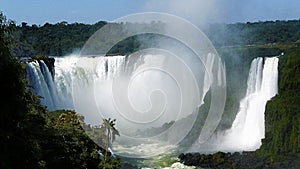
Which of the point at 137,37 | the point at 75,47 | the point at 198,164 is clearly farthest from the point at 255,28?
the point at 198,164

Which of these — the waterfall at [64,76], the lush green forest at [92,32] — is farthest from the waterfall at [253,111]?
the lush green forest at [92,32]

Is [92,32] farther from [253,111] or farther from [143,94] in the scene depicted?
[253,111]

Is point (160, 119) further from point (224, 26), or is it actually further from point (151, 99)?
point (224, 26)

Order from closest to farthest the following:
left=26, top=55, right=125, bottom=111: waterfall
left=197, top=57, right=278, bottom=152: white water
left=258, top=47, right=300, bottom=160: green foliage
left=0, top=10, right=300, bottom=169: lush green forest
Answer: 1. left=0, top=10, right=300, bottom=169: lush green forest
2. left=258, top=47, right=300, bottom=160: green foliage
3. left=26, top=55, right=125, bottom=111: waterfall
4. left=197, top=57, right=278, bottom=152: white water

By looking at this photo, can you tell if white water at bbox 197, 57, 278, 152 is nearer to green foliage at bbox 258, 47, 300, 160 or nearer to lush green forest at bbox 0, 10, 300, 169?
lush green forest at bbox 0, 10, 300, 169

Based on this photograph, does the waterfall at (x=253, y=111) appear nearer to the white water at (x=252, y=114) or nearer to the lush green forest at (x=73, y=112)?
the white water at (x=252, y=114)

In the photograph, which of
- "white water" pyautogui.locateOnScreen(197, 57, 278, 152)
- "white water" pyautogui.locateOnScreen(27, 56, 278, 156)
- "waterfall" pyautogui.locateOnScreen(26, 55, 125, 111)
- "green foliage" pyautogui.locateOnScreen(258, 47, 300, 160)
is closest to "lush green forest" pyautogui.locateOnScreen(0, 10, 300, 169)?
"green foliage" pyautogui.locateOnScreen(258, 47, 300, 160)

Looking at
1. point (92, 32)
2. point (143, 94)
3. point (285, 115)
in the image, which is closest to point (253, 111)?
point (285, 115)

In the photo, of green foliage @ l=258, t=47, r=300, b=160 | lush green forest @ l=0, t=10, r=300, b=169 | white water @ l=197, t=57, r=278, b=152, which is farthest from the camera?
white water @ l=197, t=57, r=278, b=152

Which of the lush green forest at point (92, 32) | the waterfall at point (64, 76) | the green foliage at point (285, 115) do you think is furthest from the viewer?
the lush green forest at point (92, 32)
